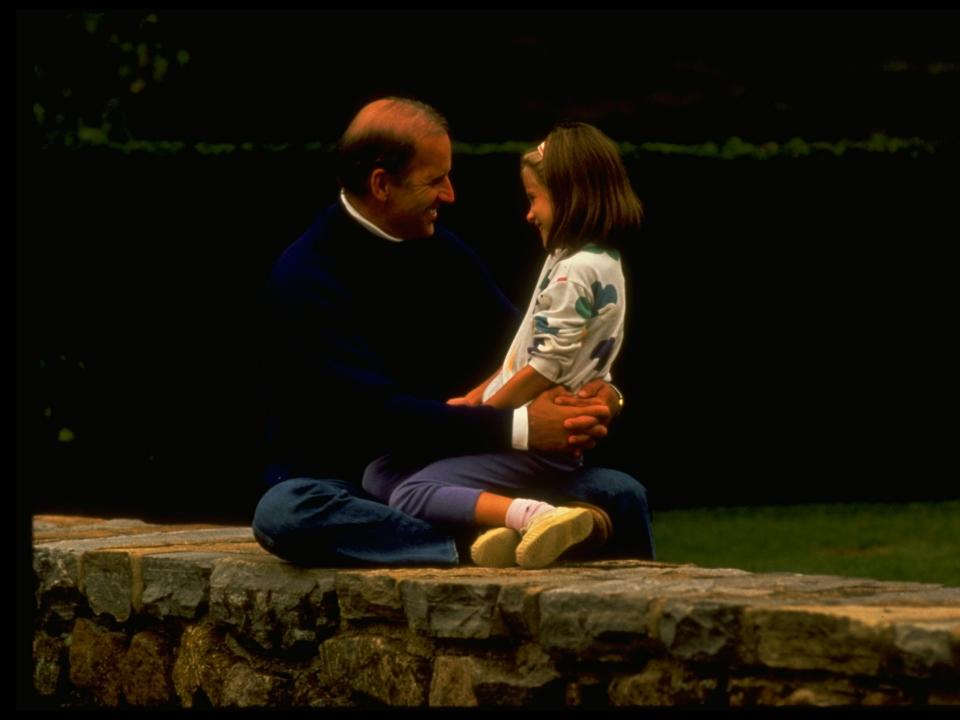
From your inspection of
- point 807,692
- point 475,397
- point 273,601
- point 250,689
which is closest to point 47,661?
point 250,689

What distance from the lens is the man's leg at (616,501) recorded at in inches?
196

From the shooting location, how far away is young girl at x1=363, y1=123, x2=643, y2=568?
471cm

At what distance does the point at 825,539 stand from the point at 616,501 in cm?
381

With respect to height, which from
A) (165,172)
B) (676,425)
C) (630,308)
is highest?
(165,172)

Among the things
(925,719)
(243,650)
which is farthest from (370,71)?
(925,719)

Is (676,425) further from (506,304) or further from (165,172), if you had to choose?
(506,304)

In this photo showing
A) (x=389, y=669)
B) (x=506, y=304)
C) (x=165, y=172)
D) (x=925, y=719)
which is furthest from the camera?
(x=165, y=172)

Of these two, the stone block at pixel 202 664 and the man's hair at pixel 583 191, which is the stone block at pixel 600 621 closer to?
the man's hair at pixel 583 191

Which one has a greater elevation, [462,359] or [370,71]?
[370,71]

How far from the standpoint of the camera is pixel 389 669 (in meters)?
4.64

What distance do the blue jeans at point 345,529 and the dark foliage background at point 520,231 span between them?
11.6 ft

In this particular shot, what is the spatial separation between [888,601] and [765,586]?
36 cm

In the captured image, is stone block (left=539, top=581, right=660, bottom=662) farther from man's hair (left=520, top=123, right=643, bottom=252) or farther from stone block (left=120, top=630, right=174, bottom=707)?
stone block (left=120, top=630, right=174, bottom=707)

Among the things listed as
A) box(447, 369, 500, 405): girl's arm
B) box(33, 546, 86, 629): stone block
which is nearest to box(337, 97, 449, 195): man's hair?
box(447, 369, 500, 405): girl's arm
